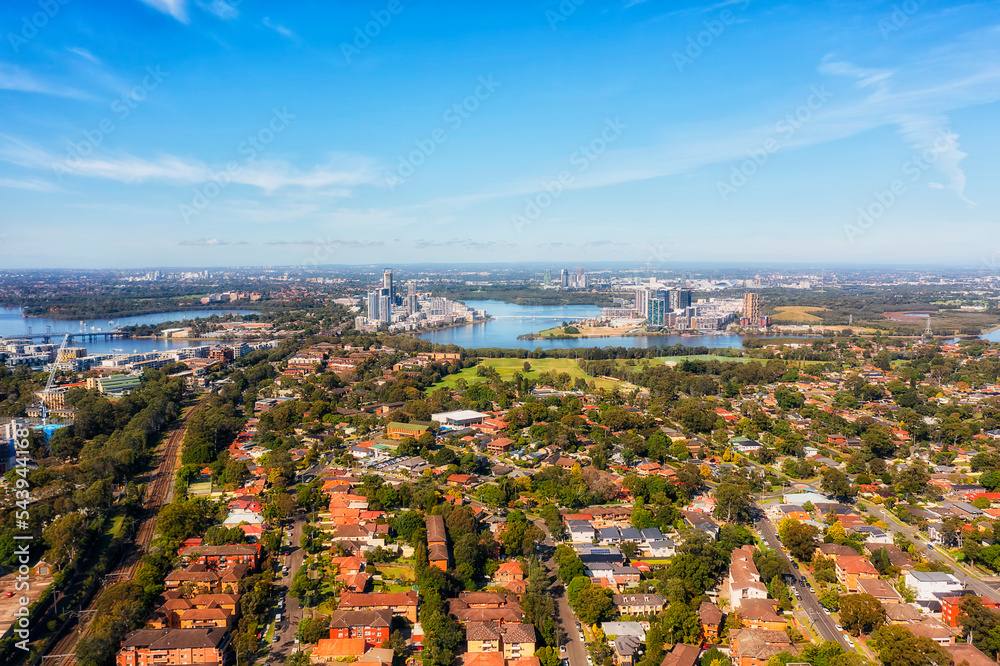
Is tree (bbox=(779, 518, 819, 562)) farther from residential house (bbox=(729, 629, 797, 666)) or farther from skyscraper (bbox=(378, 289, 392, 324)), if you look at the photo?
skyscraper (bbox=(378, 289, 392, 324))

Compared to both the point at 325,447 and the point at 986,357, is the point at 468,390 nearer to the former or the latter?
the point at 325,447

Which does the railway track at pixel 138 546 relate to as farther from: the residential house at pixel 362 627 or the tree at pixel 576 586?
the tree at pixel 576 586

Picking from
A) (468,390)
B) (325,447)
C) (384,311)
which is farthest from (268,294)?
(325,447)

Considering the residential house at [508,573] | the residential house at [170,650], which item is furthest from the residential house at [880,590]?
the residential house at [170,650]

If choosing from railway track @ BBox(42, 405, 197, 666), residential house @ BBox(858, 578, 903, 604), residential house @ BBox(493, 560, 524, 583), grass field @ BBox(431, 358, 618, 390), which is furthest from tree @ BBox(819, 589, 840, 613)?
grass field @ BBox(431, 358, 618, 390)

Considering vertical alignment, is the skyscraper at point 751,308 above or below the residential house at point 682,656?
above
